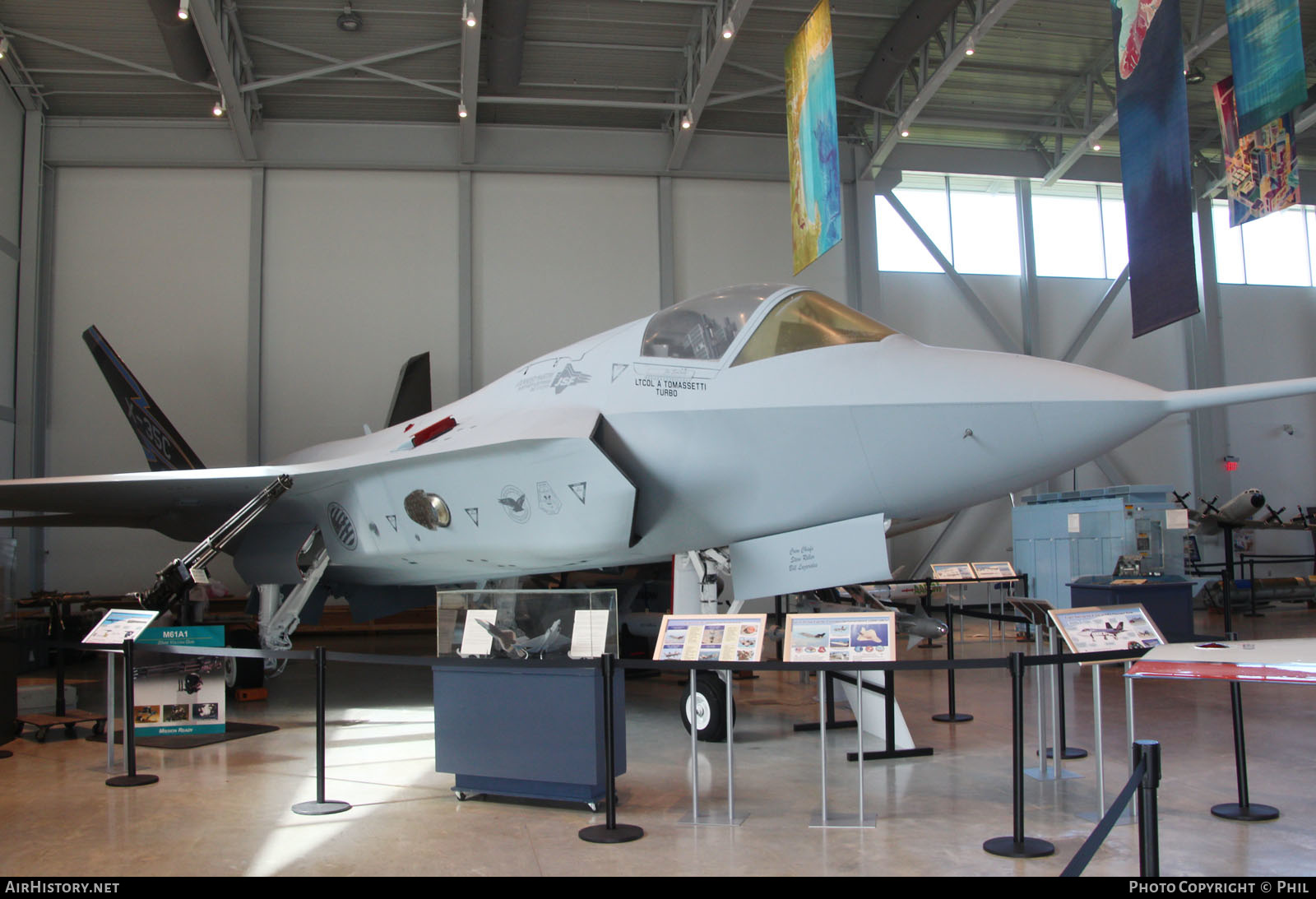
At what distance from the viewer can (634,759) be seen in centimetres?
566

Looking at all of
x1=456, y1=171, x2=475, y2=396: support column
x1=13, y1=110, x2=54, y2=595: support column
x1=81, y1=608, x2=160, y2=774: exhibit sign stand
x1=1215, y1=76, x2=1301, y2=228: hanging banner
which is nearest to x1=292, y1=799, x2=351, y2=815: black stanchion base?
x1=81, y1=608, x2=160, y2=774: exhibit sign stand

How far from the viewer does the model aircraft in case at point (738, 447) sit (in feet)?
15.5

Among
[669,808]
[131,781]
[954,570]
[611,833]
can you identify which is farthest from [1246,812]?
[954,570]

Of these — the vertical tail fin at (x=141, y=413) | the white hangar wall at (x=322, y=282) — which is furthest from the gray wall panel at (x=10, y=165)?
the vertical tail fin at (x=141, y=413)

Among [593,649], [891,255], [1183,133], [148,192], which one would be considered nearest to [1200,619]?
[891,255]

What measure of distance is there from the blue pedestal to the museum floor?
0.15 meters

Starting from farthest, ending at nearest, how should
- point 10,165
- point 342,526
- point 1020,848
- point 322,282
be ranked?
point 322,282 < point 10,165 < point 342,526 < point 1020,848

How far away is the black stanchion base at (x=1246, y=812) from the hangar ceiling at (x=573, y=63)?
1055 cm

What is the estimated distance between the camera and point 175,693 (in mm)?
6766

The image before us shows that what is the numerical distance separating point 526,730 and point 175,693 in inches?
147

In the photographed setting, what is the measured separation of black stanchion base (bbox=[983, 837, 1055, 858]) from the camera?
143 inches

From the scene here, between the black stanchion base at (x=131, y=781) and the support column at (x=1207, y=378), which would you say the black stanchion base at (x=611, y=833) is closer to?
the black stanchion base at (x=131, y=781)

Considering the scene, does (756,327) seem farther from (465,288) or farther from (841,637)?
(465,288)
